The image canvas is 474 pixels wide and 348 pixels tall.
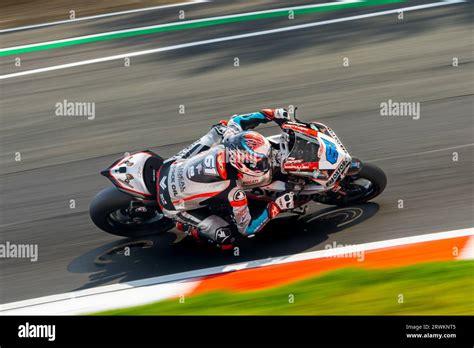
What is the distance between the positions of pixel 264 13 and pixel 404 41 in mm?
3302

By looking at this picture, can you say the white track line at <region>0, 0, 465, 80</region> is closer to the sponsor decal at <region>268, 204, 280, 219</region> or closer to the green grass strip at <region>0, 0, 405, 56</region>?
the green grass strip at <region>0, 0, 405, 56</region>

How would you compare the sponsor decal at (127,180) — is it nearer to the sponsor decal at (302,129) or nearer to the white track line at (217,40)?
the sponsor decal at (302,129)

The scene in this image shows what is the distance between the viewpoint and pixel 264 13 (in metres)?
15.4

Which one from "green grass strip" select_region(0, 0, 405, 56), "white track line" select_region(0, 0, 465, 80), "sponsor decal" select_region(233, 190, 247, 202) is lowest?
"sponsor decal" select_region(233, 190, 247, 202)

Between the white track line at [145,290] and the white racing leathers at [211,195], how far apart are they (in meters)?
0.43

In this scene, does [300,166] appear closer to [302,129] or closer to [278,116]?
[302,129]

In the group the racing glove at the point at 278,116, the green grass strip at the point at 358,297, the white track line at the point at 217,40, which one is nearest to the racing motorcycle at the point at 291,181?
the racing glove at the point at 278,116

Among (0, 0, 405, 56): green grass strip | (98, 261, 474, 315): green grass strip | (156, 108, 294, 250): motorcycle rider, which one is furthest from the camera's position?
(0, 0, 405, 56): green grass strip

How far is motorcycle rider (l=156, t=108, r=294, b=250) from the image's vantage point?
303 inches

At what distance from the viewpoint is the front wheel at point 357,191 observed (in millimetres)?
8617

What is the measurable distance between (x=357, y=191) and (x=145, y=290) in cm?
263

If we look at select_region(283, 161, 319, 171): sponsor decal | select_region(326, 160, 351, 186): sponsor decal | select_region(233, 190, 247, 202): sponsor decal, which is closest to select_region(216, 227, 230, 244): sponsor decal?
select_region(233, 190, 247, 202): sponsor decal

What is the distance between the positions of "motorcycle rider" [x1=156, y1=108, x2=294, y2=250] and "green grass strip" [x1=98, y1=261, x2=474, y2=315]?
29.7 inches
